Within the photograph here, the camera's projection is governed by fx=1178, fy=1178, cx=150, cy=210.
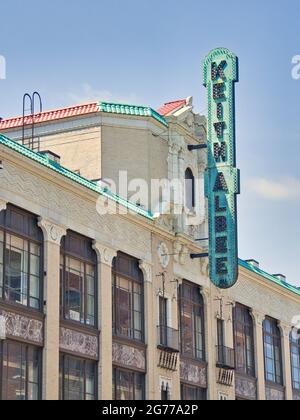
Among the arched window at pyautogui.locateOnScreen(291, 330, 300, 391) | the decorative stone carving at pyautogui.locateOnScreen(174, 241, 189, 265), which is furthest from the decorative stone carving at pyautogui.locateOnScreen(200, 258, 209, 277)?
the arched window at pyautogui.locateOnScreen(291, 330, 300, 391)

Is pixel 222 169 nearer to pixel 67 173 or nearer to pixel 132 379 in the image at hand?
pixel 67 173

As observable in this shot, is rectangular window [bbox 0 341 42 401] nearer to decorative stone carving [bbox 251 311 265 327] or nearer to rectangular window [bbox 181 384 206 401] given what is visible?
rectangular window [bbox 181 384 206 401]

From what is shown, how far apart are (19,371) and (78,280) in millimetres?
4900

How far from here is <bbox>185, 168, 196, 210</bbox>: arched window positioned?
1896 inches

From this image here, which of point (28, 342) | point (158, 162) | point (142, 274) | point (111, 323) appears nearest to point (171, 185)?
point (158, 162)

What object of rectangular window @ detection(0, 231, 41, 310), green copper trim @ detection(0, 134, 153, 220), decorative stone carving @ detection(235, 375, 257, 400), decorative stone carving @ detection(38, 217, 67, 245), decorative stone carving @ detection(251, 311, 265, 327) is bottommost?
decorative stone carving @ detection(235, 375, 257, 400)

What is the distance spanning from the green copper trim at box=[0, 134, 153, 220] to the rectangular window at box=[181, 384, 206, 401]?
274 inches

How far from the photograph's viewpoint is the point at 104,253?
4166 cm

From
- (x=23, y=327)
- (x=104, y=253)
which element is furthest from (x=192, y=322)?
(x=23, y=327)

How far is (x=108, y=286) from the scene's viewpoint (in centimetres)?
4166

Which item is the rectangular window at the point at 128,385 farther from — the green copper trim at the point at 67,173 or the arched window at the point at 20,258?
the green copper trim at the point at 67,173

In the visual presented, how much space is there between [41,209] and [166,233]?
28.3 ft
